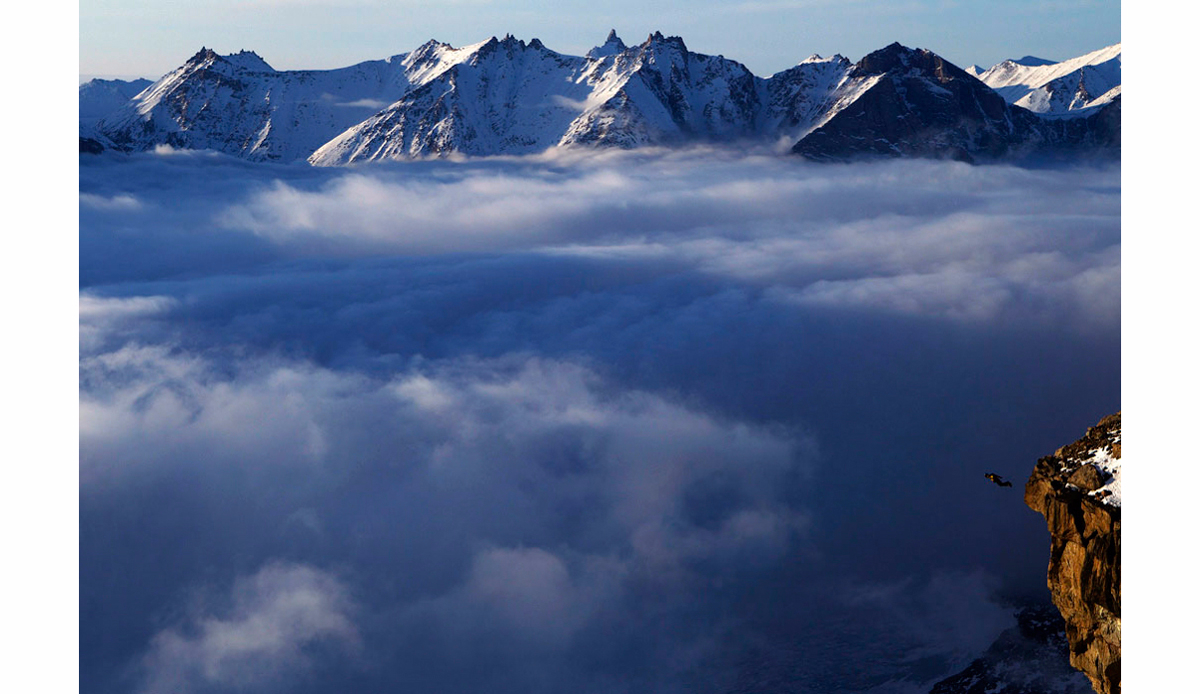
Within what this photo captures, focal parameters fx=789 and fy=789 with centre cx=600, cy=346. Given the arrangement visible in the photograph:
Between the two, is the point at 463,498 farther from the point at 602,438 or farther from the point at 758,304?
the point at 758,304

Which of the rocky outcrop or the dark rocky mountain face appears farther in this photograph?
the dark rocky mountain face

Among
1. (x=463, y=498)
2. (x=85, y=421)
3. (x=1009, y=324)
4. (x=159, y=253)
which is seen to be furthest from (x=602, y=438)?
(x=159, y=253)

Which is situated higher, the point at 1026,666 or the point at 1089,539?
the point at 1089,539

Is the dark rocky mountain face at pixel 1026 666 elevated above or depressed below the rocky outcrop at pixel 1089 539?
below

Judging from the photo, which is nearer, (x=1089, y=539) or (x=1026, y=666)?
(x=1089, y=539)

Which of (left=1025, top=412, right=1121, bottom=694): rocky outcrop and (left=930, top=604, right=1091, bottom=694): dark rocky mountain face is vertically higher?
(left=1025, top=412, right=1121, bottom=694): rocky outcrop

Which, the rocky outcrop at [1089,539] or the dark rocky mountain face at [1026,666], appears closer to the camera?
the rocky outcrop at [1089,539]

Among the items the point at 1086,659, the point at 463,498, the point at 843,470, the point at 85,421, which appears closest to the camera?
the point at 1086,659

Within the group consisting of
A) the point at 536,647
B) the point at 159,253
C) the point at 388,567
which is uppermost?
the point at 159,253
